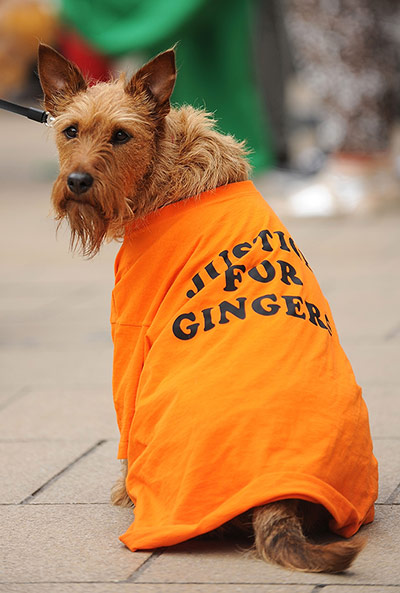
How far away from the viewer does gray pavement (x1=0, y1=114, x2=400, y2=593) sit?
3.12m

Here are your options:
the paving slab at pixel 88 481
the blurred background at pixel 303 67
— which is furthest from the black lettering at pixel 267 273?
the blurred background at pixel 303 67

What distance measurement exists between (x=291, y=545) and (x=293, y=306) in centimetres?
74

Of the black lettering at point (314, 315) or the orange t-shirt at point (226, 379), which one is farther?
the black lettering at point (314, 315)

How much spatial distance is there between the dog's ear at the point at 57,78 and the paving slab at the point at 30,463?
4.77ft

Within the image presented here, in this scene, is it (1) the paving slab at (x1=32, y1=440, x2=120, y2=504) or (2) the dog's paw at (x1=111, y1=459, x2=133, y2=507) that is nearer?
(2) the dog's paw at (x1=111, y1=459, x2=133, y2=507)

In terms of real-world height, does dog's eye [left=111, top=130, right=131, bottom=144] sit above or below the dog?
above

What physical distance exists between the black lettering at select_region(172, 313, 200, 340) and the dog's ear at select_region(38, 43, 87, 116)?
83cm

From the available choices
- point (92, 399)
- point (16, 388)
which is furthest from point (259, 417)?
point (16, 388)

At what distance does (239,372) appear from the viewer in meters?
3.22

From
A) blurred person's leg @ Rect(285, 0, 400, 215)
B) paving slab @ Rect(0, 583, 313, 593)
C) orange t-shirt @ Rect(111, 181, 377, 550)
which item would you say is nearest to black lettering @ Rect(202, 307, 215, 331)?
orange t-shirt @ Rect(111, 181, 377, 550)

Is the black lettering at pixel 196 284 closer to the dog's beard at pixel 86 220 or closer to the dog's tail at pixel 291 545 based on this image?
the dog's beard at pixel 86 220

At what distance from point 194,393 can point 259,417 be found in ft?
0.73

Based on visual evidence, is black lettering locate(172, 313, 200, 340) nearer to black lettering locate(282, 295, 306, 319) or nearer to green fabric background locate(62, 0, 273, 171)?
black lettering locate(282, 295, 306, 319)

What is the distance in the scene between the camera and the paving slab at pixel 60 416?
15.6ft
